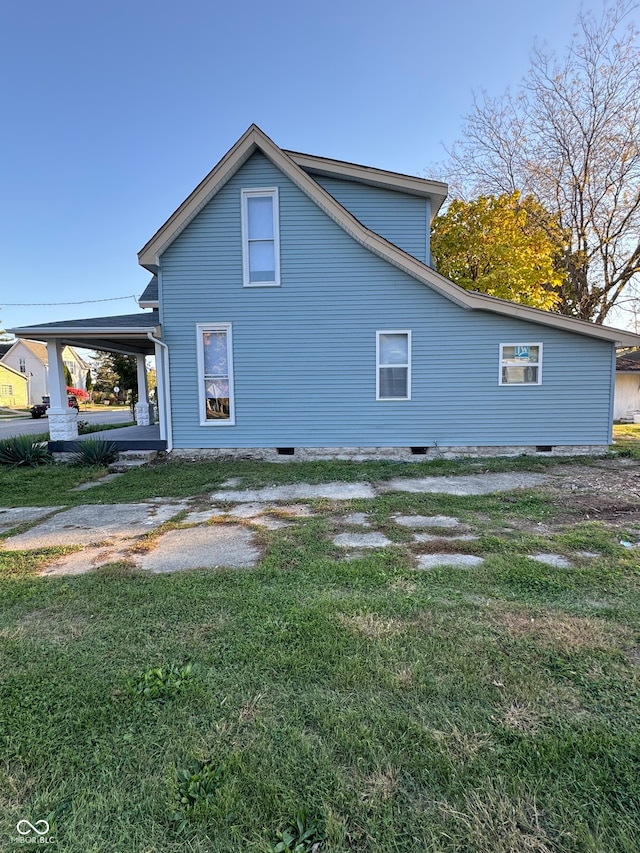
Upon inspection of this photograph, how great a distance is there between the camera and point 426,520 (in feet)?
16.2

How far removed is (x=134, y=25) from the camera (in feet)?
39.0

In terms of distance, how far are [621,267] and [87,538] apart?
2132cm

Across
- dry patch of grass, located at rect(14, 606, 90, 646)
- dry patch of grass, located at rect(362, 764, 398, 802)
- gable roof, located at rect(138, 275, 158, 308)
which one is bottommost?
dry patch of grass, located at rect(14, 606, 90, 646)

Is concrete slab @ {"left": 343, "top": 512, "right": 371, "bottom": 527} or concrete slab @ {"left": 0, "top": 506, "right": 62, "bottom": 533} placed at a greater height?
concrete slab @ {"left": 343, "top": 512, "right": 371, "bottom": 527}

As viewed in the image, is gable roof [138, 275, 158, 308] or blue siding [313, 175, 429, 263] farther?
blue siding [313, 175, 429, 263]

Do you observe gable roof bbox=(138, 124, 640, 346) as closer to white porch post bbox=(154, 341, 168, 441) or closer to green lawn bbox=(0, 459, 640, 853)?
white porch post bbox=(154, 341, 168, 441)

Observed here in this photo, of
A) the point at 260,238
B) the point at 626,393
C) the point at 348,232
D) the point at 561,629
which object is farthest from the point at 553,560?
the point at 626,393

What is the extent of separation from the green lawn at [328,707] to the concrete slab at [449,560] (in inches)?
6.5

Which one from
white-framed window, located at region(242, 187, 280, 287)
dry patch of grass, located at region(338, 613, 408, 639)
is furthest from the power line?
dry patch of grass, located at region(338, 613, 408, 639)

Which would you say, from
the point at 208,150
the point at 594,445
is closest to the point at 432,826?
the point at 594,445

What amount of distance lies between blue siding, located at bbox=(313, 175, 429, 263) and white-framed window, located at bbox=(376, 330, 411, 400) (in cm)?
246

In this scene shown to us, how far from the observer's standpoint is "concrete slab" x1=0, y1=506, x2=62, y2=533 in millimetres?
5271

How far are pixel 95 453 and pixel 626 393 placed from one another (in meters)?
23.7

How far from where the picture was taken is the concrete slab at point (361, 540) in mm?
4158
